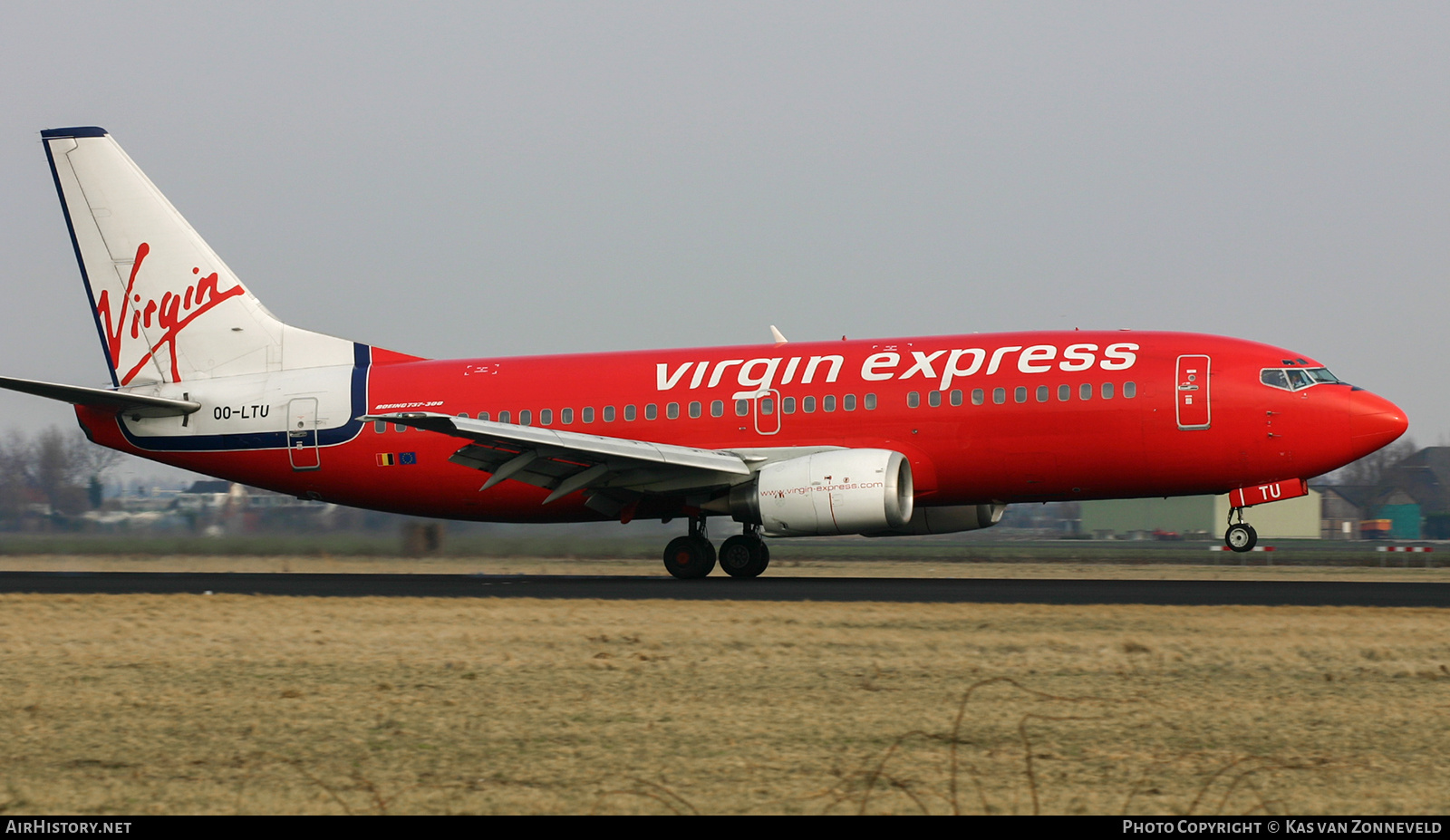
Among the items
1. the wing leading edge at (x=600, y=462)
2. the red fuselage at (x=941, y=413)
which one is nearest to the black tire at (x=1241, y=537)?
the red fuselage at (x=941, y=413)

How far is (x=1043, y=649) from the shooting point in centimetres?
1363

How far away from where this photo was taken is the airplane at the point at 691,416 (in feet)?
76.3

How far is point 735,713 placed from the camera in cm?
1026

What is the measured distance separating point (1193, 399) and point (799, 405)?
22.6 ft

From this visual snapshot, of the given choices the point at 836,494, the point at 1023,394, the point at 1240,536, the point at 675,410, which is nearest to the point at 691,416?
the point at 675,410

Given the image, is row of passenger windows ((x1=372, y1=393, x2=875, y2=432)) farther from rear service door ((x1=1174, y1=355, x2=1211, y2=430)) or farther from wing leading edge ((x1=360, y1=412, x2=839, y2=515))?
rear service door ((x1=1174, y1=355, x2=1211, y2=430))

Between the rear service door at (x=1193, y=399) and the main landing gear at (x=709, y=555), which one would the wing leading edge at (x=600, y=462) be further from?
the rear service door at (x=1193, y=399)

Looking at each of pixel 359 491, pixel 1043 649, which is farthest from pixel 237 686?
pixel 359 491

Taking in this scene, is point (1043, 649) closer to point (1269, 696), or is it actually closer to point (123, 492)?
point (1269, 696)

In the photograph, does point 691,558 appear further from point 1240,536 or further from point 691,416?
point 1240,536

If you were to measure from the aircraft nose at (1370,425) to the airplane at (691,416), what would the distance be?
42mm

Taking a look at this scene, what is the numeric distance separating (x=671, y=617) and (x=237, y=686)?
21.6ft
